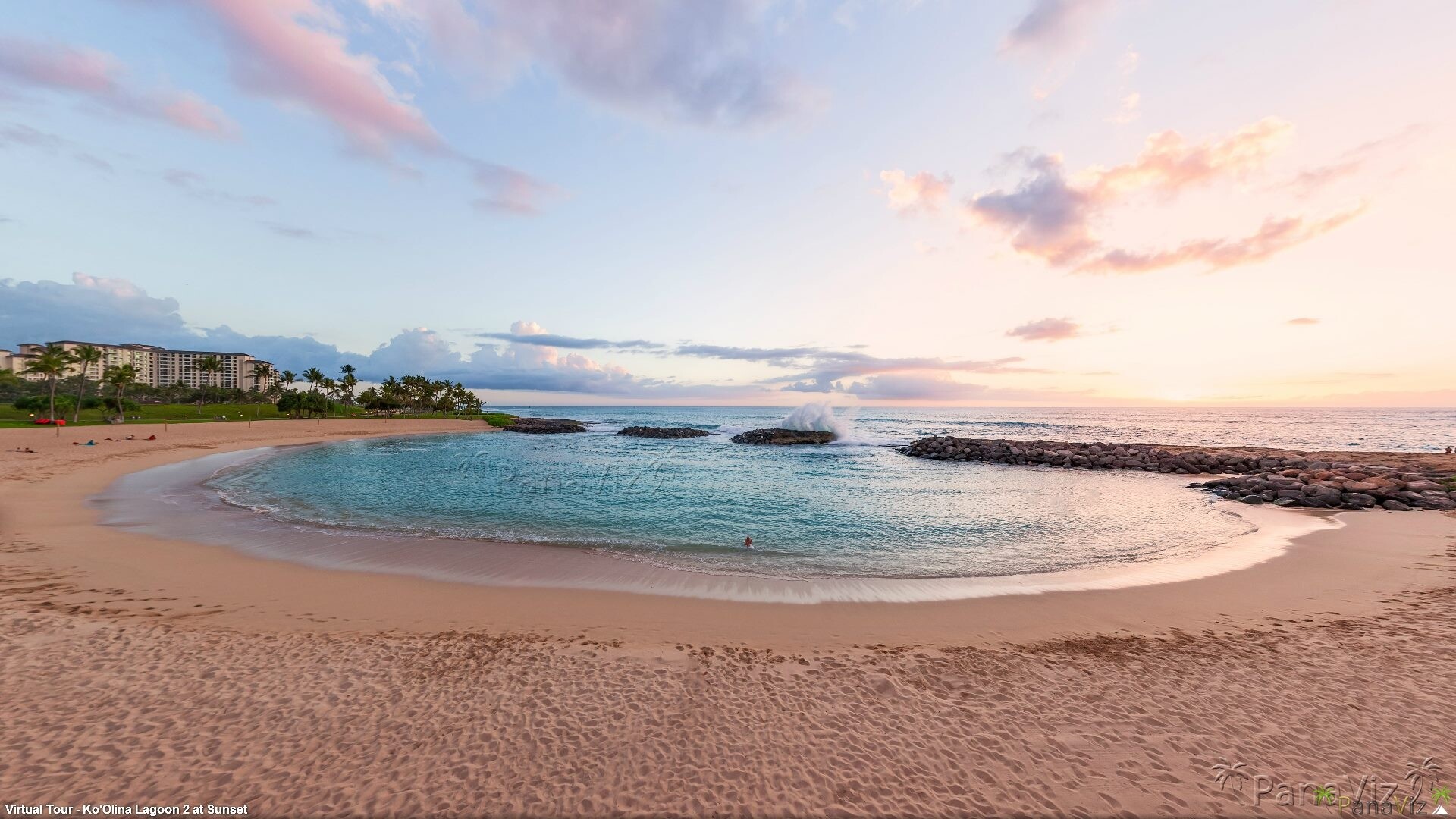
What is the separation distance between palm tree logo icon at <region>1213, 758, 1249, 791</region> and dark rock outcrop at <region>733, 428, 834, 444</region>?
55.5 meters

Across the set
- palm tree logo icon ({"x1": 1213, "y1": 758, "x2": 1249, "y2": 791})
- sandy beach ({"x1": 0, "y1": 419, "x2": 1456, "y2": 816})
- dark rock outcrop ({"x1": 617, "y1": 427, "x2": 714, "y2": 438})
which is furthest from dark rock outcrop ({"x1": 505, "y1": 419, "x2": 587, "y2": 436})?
palm tree logo icon ({"x1": 1213, "y1": 758, "x2": 1249, "y2": 791})

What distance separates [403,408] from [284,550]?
120m

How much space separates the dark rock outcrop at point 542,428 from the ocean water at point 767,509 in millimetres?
39765

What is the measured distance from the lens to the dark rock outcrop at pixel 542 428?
84.4 metres

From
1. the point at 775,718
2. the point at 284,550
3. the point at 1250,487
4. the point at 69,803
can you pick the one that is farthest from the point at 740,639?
the point at 1250,487

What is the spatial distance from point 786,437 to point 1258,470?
41793 mm

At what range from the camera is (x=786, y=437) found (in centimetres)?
6288

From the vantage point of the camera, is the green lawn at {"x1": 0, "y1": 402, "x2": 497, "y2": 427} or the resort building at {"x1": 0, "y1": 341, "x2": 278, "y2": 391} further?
the resort building at {"x1": 0, "y1": 341, "x2": 278, "y2": 391}

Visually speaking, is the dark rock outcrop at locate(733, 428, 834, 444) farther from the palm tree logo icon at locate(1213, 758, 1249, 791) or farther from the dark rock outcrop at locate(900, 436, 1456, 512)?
the palm tree logo icon at locate(1213, 758, 1249, 791)

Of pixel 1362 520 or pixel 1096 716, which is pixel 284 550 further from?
pixel 1362 520

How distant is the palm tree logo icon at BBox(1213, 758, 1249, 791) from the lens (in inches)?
205

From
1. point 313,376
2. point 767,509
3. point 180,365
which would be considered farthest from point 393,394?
point 180,365

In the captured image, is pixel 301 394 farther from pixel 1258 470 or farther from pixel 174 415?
pixel 1258 470

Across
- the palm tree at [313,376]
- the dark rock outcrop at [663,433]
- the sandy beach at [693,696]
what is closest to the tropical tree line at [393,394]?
the palm tree at [313,376]
